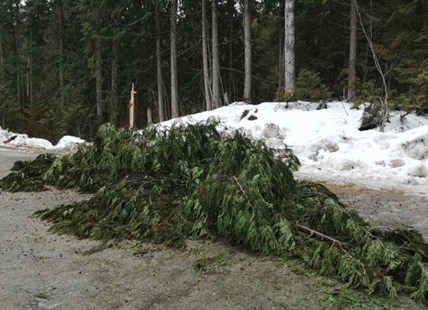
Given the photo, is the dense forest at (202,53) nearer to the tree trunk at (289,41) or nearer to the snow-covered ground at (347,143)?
the tree trunk at (289,41)

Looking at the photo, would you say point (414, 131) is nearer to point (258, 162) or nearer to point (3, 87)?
point (258, 162)

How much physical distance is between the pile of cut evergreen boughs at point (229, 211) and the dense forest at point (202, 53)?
24.1 feet

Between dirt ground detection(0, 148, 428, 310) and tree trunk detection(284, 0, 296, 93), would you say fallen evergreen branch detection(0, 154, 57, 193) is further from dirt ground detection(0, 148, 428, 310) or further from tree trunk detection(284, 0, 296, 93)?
tree trunk detection(284, 0, 296, 93)

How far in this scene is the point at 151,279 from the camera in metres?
2.82

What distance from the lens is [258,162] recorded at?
3863 mm

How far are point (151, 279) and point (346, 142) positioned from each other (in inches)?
247

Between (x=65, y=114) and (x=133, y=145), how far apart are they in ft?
61.8

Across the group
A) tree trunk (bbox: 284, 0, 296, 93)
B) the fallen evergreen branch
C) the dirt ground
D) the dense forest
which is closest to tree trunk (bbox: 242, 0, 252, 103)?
the dense forest

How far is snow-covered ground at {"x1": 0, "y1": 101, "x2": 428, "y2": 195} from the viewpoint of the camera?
20.5 ft

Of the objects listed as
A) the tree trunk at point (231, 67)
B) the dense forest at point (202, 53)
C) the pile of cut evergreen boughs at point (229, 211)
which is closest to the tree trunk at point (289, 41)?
the dense forest at point (202, 53)

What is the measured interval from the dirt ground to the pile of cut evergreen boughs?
0.50 feet

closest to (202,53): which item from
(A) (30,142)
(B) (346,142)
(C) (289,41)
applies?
(C) (289,41)

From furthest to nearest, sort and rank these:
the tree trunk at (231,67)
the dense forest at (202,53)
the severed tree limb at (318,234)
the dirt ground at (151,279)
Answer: the tree trunk at (231,67) < the dense forest at (202,53) < the severed tree limb at (318,234) < the dirt ground at (151,279)

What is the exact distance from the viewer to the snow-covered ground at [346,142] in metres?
6.23
